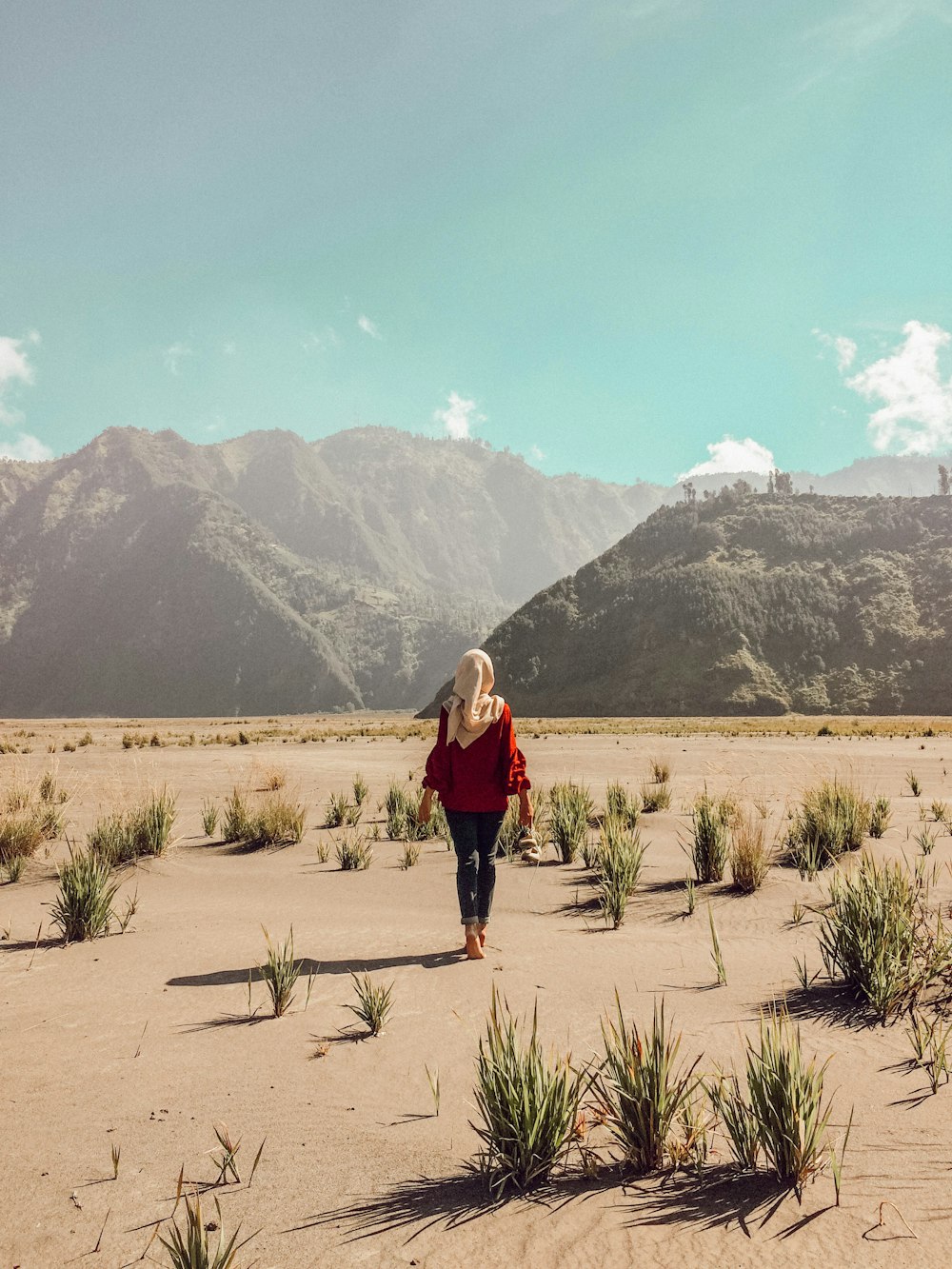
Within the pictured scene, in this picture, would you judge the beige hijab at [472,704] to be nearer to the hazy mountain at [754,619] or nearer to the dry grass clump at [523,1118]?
the dry grass clump at [523,1118]

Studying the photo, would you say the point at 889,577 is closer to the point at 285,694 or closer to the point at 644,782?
the point at 644,782

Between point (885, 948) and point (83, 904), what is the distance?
5721 mm

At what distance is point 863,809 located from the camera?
9.06m

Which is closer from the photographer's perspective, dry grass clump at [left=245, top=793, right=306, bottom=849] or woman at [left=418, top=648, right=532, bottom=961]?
woman at [left=418, top=648, right=532, bottom=961]

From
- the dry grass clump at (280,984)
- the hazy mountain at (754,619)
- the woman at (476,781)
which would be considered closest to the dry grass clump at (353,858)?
the woman at (476,781)

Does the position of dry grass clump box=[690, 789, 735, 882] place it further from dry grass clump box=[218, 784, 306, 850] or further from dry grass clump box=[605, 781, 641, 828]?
dry grass clump box=[218, 784, 306, 850]

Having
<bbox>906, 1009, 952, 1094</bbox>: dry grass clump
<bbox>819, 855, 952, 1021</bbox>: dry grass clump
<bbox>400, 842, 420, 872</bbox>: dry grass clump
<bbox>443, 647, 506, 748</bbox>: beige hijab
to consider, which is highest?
<bbox>443, 647, 506, 748</bbox>: beige hijab

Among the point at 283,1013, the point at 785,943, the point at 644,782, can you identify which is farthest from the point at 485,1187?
the point at 644,782

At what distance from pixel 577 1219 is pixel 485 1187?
0.39 m

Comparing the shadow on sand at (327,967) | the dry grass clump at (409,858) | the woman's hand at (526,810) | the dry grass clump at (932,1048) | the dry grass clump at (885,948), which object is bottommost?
the dry grass clump at (409,858)

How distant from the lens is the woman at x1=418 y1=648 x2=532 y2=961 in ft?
18.5

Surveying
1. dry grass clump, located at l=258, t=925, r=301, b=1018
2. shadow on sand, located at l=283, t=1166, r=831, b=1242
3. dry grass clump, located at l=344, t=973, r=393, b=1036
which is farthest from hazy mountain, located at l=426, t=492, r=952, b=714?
shadow on sand, located at l=283, t=1166, r=831, b=1242

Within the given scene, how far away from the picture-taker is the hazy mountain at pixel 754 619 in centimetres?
8394

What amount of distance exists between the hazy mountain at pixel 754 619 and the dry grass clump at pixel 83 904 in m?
81.4
